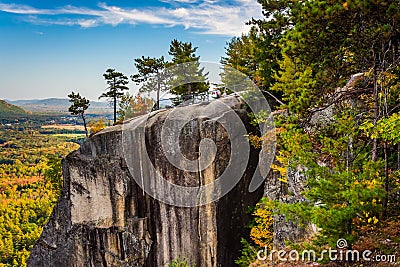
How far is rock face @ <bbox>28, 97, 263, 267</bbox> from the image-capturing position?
1956cm

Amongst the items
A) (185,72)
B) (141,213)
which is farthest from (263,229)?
(185,72)

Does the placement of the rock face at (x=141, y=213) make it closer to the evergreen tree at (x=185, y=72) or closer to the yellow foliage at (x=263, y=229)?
the yellow foliage at (x=263, y=229)

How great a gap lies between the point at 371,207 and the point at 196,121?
12.8 m

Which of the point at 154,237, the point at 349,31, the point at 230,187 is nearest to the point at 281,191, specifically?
the point at 230,187

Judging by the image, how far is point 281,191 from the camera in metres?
18.1

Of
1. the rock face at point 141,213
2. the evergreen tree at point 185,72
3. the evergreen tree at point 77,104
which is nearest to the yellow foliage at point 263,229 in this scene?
the rock face at point 141,213

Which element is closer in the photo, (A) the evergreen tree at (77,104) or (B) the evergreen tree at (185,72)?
(B) the evergreen tree at (185,72)

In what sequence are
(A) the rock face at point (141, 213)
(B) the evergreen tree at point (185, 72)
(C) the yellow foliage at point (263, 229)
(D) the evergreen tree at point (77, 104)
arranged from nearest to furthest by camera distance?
(C) the yellow foliage at point (263, 229) → (A) the rock face at point (141, 213) → (B) the evergreen tree at point (185, 72) → (D) the evergreen tree at point (77, 104)

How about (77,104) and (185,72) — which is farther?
(77,104)

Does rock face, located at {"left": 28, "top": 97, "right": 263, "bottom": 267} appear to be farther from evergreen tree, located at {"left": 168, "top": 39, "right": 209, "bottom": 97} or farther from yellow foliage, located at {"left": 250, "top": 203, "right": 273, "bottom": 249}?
evergreen tree, located at {"left": 168, "top": 39, "right": 209, "bottom": 97}

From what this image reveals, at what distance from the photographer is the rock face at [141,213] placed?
→ 19562mm

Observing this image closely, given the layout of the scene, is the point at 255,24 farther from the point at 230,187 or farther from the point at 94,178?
the point at 94,178

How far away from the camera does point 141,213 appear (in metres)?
21.6

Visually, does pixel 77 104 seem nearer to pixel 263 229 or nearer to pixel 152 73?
pixel 152 73
